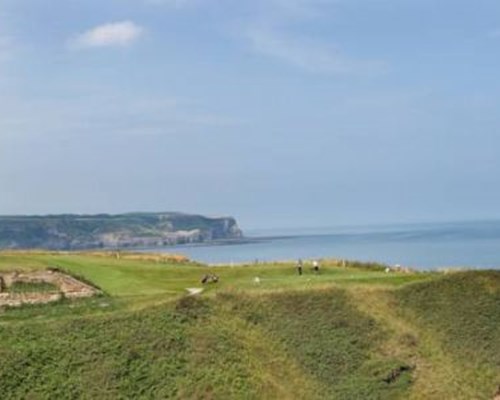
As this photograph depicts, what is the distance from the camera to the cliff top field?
98.2 feet

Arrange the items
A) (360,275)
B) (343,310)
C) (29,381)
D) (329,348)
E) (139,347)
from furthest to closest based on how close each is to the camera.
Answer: (360,275) < (343,310) < (329,348) < (139,347) < (29,381)

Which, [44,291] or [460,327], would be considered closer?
[460,327]

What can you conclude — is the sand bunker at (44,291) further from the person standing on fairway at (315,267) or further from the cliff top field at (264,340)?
the person standing on fairway at (315,267)

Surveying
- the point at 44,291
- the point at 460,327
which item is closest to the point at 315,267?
the point at 460,327

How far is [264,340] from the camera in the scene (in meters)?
34.0

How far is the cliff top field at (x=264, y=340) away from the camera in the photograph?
29938mm

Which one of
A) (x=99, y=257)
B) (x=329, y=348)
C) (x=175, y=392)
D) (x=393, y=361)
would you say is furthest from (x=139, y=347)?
(x=99, y=257)

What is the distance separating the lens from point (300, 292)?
37.1 m

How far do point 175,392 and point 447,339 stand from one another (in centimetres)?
1250

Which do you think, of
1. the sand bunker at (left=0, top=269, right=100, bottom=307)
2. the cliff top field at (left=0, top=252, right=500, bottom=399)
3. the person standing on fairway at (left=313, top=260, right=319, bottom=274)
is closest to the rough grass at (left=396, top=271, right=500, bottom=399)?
the cliff top field at (left=0, top=252, right=500, bottom=399)

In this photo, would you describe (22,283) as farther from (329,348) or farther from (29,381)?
(329,348)

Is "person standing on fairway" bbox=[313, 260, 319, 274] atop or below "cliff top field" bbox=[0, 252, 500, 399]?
atop

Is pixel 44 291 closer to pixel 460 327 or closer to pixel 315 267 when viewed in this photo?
pixel 315 267

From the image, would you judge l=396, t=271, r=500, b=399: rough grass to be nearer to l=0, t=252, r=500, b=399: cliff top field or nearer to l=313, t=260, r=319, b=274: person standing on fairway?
l=0, t=252, r=500, b=399: cliff top field
